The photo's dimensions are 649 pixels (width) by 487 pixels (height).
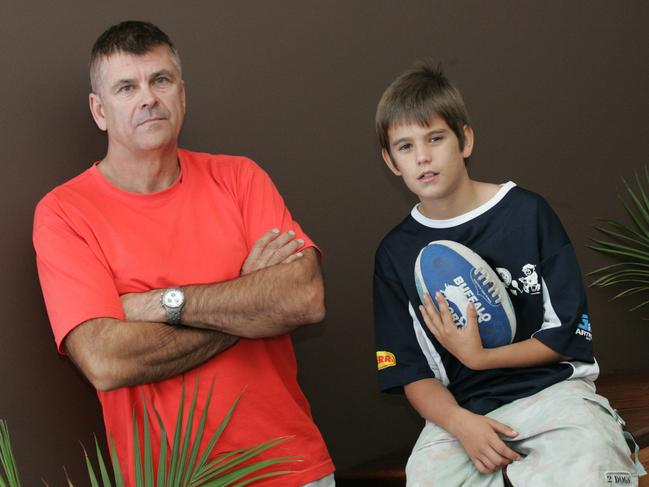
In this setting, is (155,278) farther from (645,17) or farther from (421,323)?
(645,17)

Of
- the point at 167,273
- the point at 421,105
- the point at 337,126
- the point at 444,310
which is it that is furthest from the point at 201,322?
the point at 337,126

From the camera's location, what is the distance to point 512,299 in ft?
7.97

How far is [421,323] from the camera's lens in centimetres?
255

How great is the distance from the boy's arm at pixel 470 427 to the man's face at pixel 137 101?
97 centimetres

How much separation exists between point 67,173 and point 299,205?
87cm

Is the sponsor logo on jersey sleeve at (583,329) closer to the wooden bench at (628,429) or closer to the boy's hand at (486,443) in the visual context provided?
the boy's hand at (486,443)

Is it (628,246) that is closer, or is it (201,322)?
(201,322)

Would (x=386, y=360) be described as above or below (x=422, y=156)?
below

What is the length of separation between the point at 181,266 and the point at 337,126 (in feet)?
3.65

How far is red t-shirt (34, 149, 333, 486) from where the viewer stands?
226cm

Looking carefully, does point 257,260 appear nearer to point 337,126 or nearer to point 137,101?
point 137,101

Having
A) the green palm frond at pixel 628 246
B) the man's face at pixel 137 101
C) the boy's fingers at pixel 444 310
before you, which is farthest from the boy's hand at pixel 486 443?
the green palm frond at pixel 628 246

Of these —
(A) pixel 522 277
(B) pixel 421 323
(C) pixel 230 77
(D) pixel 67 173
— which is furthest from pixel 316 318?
(C) pixel 230 77

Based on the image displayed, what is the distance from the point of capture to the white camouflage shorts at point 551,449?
207 centimetres
